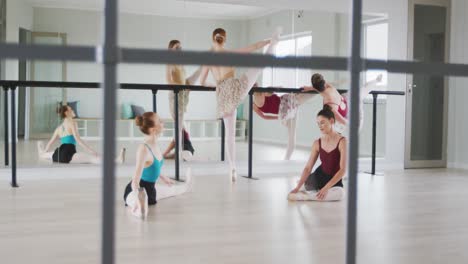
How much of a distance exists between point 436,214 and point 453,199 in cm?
77

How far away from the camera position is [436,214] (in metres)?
3.64

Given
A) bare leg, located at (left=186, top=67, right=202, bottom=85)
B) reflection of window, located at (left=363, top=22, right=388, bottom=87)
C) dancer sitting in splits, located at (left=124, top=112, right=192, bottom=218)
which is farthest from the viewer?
reflection of window, located at (left=363, top=22, right=388, bottom=87)

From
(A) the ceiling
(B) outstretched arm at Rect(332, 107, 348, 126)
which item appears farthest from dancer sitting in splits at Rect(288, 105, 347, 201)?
(A) the ceiling

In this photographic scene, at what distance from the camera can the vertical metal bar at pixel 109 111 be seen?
84 centimetres

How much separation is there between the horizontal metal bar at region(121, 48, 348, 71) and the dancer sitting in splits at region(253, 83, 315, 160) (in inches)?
193

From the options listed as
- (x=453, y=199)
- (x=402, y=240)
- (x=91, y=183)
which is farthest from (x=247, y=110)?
(x=402, y=240)

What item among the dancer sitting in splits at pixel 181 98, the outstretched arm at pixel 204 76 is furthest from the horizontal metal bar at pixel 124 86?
the dancer sitting in splits at pixel 181 98

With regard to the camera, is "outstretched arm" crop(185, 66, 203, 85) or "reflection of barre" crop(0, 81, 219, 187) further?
"outstretched arm" crop(185, 66, 203, 85)

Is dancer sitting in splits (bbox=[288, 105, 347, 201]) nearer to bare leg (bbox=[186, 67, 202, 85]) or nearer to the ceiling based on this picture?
bare leg (bbox=[186, 67, 202, 85])

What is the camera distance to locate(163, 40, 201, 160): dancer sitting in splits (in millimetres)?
5723

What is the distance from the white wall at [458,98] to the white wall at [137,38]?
273 cm

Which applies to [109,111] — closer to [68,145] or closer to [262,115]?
[68,145]

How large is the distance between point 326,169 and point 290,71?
229 centimetres

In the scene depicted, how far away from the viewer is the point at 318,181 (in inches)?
169
